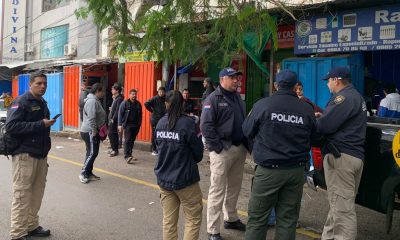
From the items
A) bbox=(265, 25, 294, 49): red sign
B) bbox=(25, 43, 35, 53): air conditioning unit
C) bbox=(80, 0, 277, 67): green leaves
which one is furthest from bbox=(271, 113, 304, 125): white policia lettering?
bbox=(25, 43, 35, 53): air conditioning unit

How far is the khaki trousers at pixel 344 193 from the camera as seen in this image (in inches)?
174

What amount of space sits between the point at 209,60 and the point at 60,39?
15.1 m

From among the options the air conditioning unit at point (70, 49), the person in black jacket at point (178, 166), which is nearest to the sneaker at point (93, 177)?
the person in black jacket at point (178, 166)

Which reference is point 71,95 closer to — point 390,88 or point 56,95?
point 56,95

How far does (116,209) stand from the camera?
6.35m

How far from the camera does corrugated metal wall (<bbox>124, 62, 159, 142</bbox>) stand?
13344mm

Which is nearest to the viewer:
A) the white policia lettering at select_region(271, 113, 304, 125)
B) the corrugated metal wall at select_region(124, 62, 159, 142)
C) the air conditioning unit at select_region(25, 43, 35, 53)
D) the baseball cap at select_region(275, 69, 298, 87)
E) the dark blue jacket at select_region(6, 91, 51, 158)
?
the white policia lettering at select_region(271, 113, 304, 125)

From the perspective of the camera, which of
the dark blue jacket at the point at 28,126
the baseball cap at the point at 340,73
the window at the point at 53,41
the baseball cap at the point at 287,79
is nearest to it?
the baseball cap at the point at 287,79

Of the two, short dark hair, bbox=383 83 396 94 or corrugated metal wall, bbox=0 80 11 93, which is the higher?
corrugated metal wall, bbox=0 80 11 93

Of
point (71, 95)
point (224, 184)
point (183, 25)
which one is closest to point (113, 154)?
A: point (183, 25)

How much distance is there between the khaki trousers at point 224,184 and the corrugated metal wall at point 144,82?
823 centimetres

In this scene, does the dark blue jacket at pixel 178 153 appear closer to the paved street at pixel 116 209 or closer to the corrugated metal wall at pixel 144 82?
the paved street at pixel 116 209

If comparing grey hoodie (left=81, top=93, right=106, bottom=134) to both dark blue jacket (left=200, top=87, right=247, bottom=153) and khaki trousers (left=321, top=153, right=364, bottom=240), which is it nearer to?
dark blue jacket (left=200, top=87, right=247, bottom=153)

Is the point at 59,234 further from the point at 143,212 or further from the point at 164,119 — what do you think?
the point at 164,119
